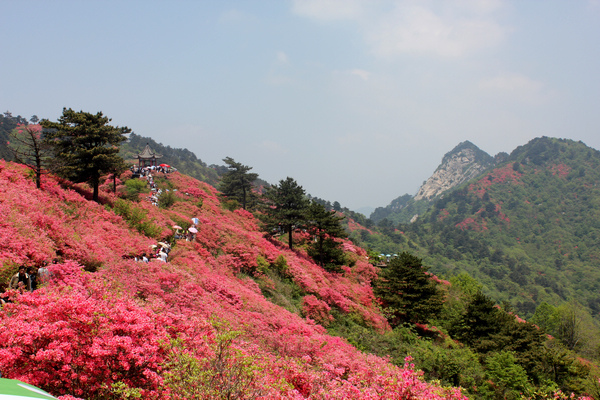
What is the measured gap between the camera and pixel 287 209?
25688 mm

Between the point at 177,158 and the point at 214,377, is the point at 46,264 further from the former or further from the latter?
the point at 177,158

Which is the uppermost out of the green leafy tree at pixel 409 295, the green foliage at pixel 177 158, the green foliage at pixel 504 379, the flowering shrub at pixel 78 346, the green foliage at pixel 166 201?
the green foliage at pixel 177 158

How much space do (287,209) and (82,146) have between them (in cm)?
1439

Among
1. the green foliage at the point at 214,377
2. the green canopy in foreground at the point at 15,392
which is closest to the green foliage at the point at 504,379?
the green foliage at the point at 214,377

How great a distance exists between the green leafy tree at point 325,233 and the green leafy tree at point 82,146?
1419cm

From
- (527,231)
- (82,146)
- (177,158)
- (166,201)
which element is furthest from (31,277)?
(527,231)

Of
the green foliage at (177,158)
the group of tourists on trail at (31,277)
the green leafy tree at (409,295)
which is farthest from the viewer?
the green foliage at (177,158)

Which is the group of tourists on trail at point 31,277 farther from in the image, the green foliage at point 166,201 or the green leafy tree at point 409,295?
the green leafy tree at point 409,295

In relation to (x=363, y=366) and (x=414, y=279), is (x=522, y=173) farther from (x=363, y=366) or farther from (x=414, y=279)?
(x=363, y=366)

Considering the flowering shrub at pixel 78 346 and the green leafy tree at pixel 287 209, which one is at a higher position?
the green leafy tree at pixel 287 209

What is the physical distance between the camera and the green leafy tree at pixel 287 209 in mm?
25453

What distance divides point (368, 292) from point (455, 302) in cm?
1049

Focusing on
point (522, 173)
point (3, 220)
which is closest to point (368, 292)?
point (3, 220)

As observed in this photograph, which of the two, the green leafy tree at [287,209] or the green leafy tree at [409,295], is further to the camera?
the green leafy tree at [287,209]
